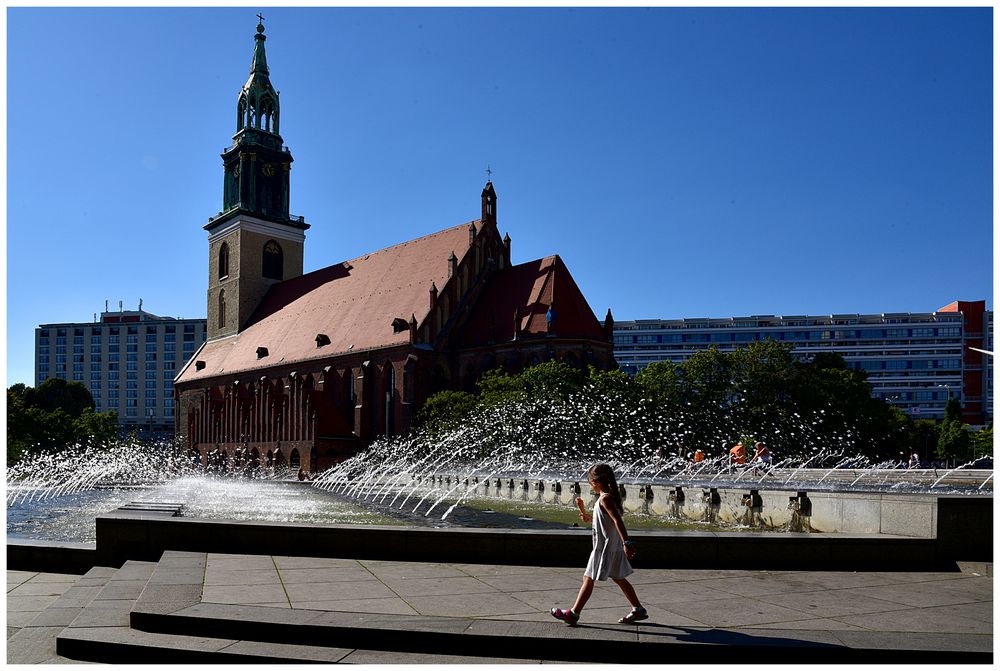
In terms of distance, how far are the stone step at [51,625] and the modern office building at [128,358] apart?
153m

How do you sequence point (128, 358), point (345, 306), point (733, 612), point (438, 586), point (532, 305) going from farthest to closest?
1. point (128, 358)
2. point (345, 306)
3. point (532, 305)
4. point (438, 586)
5. point (733, 612)

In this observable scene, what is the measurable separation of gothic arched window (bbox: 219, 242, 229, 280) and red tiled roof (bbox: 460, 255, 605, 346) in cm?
2683

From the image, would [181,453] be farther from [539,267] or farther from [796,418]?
[796,418]

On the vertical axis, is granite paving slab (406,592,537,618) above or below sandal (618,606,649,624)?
below

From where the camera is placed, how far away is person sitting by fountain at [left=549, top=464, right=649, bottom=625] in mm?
6816

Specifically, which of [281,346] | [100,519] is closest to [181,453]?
[281,346]

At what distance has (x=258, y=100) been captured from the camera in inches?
2886

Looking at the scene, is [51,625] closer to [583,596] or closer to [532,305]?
[583,596]

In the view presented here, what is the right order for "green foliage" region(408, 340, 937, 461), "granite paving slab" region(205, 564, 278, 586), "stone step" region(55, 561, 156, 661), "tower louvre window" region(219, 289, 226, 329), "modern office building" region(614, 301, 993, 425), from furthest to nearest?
"modern office building" region(614, 301, 993, 425), "tower louvre window" region(219, 289, 226, 329), "green foliage" region(408, 340, 937, 461), "granite paving slab" region(205, 564, 278, 586), "stone step" region(55, 561, 156, 661)

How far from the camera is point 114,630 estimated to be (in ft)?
22.4

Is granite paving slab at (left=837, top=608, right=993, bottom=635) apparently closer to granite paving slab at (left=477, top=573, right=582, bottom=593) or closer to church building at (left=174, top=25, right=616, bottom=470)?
granite paving slab at (left=477, top=573, right=582, bottom=593)

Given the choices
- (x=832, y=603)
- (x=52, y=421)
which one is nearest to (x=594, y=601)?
(x=832, y=603)

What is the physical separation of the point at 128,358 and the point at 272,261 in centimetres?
9896

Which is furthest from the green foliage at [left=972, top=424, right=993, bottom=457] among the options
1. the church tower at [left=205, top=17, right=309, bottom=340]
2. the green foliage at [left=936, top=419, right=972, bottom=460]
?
the church tower at [left=205, top=17, right=309, bottom=340]
